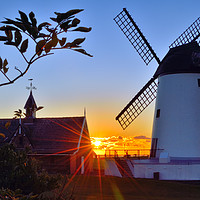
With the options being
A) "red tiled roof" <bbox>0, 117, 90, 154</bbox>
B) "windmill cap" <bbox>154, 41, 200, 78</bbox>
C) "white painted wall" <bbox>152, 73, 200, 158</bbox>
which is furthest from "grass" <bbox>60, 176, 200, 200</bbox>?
"windmill cap" <bbox>154, 41, 200, 78</bbox>

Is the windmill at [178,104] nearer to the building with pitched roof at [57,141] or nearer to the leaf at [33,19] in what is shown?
the building with pitched roof at [57,141]

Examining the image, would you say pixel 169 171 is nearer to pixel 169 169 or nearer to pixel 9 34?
pixel 169 169

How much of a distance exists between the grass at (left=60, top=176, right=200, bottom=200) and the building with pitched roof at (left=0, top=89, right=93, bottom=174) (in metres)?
7.43

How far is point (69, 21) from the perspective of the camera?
3.28 meters

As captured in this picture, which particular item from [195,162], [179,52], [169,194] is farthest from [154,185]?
[179,52]

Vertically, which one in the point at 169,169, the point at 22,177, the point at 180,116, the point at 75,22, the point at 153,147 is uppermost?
the point at 180,116

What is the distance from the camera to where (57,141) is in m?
32.8

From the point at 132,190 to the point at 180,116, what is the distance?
7855 mm

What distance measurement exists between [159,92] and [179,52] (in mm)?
3609

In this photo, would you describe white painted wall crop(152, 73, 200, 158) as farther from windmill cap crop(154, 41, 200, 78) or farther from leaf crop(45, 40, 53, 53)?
leaf crop(45, 40, 53, 53)

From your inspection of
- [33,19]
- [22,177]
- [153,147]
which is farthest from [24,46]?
[153,147]

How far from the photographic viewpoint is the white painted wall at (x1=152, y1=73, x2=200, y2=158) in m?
24.8

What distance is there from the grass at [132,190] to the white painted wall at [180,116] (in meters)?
3.14

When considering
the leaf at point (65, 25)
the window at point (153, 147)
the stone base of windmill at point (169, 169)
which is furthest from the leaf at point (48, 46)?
the window at point (153, 147)
